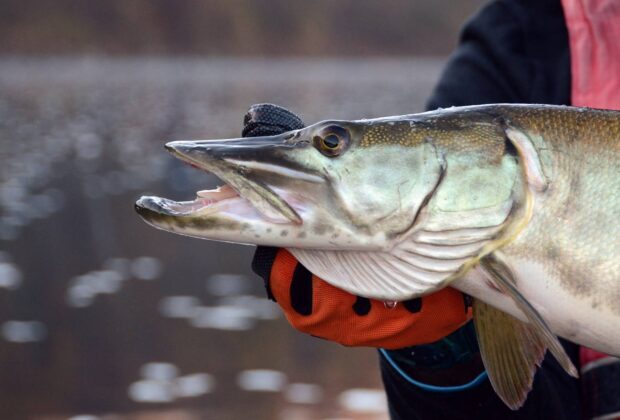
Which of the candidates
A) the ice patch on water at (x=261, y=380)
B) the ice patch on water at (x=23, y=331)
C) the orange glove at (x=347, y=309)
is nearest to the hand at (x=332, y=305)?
the orange glove at (x=347, y=309)

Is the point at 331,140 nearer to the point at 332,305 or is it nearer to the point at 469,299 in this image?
the point at 332,305

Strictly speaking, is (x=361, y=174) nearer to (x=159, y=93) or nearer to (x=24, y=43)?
(x=159, y=93)

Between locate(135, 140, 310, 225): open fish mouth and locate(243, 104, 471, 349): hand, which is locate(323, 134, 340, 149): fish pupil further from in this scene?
locate(243, 104, 471, 349): hand

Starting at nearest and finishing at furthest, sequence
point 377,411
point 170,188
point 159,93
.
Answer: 1. point 377,411
2. point 170,188
3. point 159,93

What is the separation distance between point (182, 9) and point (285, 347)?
6494 centimetres

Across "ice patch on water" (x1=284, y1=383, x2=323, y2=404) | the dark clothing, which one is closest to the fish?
the dark clothing

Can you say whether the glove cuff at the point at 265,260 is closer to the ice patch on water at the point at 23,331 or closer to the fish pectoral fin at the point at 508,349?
the fish pectoral fin at the point at 508,349

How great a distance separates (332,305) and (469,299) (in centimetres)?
39

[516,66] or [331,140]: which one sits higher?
[516,66]

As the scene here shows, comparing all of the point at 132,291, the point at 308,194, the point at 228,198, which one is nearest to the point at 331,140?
the point at 308,194

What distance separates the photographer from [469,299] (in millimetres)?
2512

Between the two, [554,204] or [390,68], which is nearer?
[554,204]

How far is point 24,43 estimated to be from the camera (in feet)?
193

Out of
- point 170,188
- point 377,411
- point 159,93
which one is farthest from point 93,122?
point 377,411
